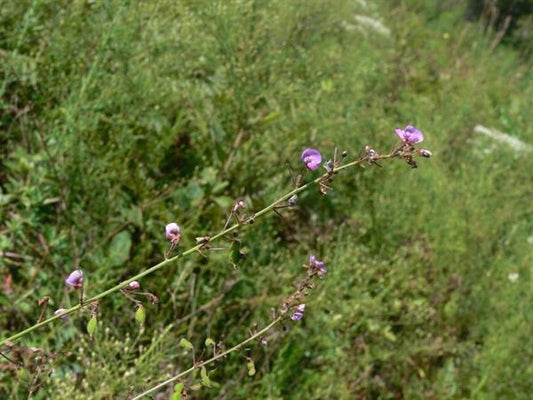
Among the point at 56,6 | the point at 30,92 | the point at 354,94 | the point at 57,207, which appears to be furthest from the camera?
the point at 354,94

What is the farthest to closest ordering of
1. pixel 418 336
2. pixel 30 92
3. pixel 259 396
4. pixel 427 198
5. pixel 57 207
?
pixel 427 198 → pixel 418 336 → pixel 30 92 → pixel 57 207 → pixel 259 396

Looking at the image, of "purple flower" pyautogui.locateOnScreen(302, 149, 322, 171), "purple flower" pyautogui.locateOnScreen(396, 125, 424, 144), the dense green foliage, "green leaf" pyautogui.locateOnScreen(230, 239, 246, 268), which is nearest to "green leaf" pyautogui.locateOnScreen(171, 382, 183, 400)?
"green leaf" pyautogui.locateOnScreen(230, 239, 246, 268)

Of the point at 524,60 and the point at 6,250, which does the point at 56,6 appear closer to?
the point at 6,250

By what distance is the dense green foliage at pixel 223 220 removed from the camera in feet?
6.78

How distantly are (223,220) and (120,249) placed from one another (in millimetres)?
404

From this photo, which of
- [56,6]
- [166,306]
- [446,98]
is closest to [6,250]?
[166,306]

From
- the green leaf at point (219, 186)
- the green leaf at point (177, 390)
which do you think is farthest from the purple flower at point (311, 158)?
the green leaf at point (219, 186)

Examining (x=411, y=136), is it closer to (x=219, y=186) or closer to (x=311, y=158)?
(x=311, y=158)

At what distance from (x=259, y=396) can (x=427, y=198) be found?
5.21ft

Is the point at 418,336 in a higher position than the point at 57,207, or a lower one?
lower

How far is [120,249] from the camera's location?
85.0 inches

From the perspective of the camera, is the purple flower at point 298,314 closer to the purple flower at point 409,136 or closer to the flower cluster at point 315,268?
the flower cluster at point 315,268

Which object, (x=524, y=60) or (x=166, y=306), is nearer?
(x=166, y=306)

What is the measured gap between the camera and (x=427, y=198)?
328 centimetres
